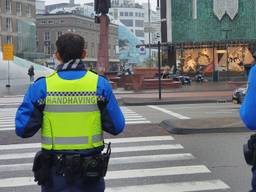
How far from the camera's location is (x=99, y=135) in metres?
4.02

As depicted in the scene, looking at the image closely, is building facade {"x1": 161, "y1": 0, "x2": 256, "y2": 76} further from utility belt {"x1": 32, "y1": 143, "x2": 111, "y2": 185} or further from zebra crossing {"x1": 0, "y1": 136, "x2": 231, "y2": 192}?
utility belt {"x1": 32, "y1": 143, "x2": 111, "y2": 185}

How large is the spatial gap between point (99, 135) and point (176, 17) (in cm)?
5340

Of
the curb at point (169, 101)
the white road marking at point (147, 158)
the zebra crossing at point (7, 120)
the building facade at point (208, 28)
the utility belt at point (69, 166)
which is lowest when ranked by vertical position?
the zebra crossing at point (7, 120)

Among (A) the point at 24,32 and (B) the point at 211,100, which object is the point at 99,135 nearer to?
(B) the point at 211,100

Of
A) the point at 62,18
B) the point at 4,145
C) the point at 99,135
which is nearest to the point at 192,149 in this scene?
the point at 4,145

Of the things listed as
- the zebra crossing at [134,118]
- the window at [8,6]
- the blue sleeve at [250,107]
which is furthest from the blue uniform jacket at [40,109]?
the window at [8,6]

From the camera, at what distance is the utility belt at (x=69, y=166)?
3.82m

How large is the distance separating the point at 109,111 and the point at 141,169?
4.71 meters

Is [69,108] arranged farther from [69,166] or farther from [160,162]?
[160,162]

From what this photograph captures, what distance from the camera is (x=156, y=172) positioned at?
330 inches

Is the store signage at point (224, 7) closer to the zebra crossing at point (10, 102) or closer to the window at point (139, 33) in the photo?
the zebra crossing at point (10, 102)

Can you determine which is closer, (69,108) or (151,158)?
(69,108)

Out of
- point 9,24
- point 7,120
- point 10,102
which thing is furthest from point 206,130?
point 9,24

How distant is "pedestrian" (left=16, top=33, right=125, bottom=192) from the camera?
12.7ft
